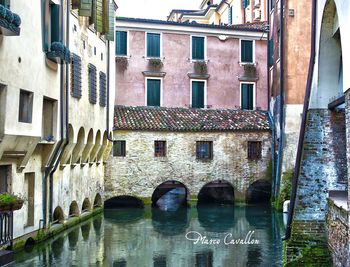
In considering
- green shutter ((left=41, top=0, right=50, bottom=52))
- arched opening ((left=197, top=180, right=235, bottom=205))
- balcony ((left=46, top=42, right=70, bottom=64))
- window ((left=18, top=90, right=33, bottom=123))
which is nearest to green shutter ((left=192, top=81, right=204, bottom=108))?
→ arched opening ((left=197, top=180, right=235, bottom=205))

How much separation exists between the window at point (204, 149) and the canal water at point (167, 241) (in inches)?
135

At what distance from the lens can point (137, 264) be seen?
47.0 ft

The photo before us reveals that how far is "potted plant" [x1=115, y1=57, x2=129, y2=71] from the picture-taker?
94.8ft

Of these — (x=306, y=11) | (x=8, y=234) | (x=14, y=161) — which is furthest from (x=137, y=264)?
(x=306, y=11)

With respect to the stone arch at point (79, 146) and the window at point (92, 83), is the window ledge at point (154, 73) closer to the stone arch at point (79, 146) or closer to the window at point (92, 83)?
the window at point (92, 83)

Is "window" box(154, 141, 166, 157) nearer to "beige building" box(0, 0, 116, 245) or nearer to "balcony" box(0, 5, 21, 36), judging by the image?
"beige building" box(0, 0, 116, 245)

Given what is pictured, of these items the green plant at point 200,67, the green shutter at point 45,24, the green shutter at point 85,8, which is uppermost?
the green shutter at point 85,8

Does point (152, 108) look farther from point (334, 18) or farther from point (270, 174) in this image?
point (334, 18)

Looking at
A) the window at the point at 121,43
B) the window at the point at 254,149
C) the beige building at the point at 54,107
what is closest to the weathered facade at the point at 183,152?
the window at the point at 254,149

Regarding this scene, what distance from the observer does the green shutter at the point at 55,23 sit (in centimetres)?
1695

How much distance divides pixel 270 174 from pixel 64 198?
41.9 feet

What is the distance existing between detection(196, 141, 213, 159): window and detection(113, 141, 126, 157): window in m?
3.90

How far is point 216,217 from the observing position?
79.7 ft

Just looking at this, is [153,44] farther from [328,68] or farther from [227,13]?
Answer: [328,68]
